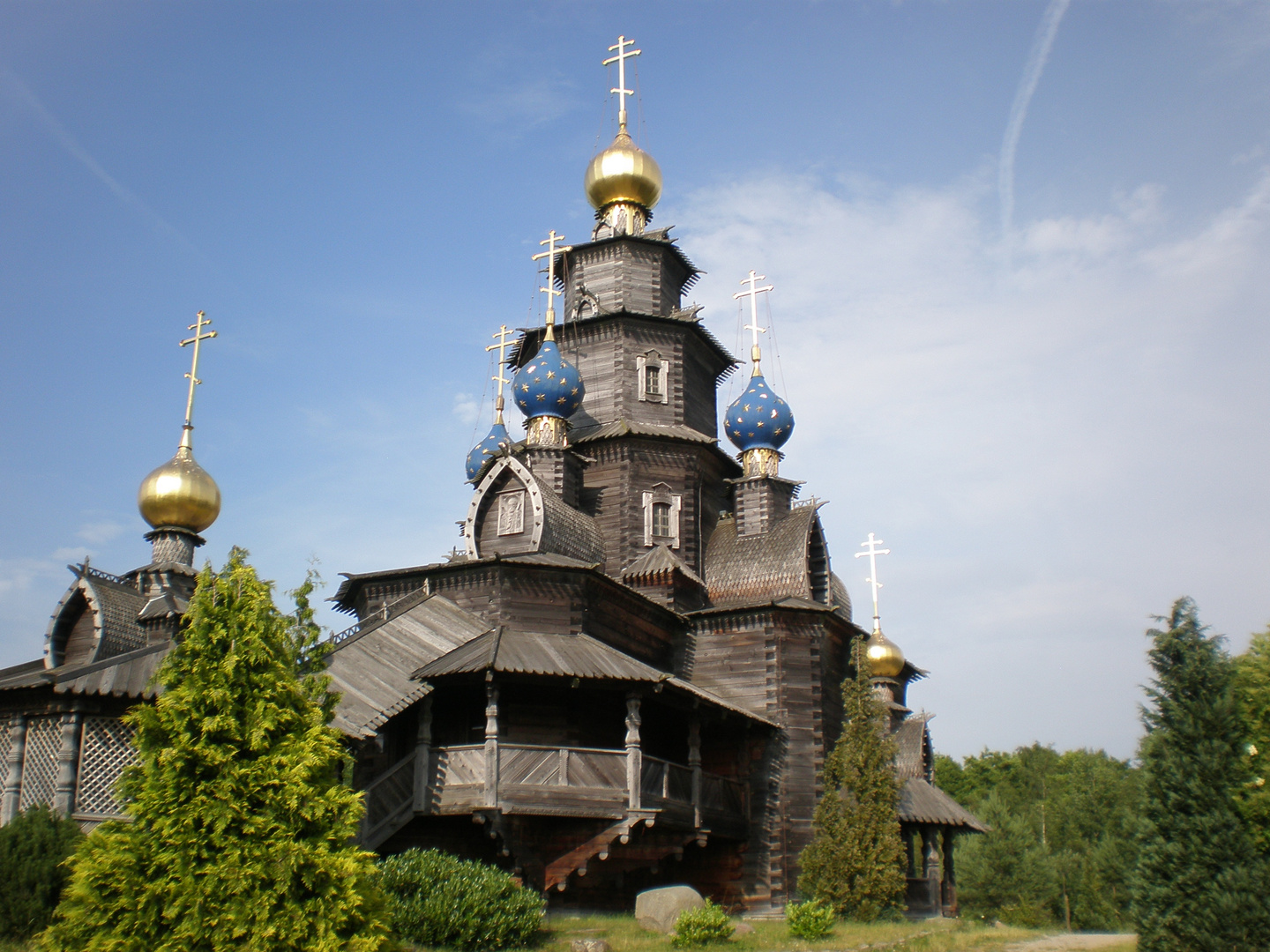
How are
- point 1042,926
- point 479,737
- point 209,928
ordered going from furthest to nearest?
1. point 1042,926
2. point 479,737
3. point 209,928

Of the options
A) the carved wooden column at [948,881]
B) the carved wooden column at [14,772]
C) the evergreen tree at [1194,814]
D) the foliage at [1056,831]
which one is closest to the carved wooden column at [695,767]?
the foliage at [1056,831]

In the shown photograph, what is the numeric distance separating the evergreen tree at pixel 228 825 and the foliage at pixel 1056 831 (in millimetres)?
8788

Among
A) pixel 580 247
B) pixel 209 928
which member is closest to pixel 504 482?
pixel 580 247

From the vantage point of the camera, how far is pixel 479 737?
1655cm

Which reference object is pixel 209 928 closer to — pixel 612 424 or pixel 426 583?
pixel 426 583

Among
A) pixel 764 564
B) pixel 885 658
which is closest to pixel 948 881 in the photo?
pixel 885 658

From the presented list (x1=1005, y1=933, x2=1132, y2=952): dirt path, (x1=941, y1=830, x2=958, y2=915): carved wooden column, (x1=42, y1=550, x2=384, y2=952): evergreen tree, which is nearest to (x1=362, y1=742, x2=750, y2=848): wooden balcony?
(x1=42, y1=550, x2=384, y2=952): evergreen tree

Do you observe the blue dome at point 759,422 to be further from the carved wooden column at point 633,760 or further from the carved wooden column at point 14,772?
the carved wooden column at point 14,772

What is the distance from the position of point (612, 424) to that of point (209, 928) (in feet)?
44.6

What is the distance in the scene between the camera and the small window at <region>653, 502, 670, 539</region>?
21328mm

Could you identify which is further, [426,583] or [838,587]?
[838,587]

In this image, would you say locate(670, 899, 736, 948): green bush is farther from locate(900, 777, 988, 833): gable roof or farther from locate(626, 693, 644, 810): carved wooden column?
locate(900, 777, 988, 833): gable roof

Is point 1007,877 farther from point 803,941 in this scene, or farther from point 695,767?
point 803,941

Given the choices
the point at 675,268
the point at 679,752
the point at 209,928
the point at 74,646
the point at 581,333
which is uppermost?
the point at 675,268
